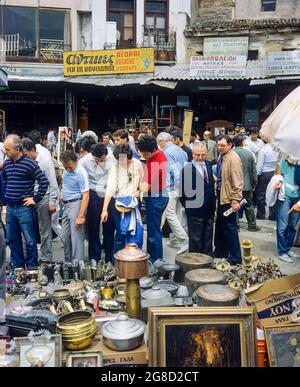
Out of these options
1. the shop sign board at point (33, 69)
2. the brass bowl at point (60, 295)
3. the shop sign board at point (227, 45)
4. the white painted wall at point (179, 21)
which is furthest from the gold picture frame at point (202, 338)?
the white painted wall at point (179, 21)

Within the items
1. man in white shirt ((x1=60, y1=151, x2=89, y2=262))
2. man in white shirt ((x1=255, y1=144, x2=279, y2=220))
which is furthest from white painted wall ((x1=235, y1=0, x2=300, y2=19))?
man in white shirt ((x1=60, y1=151, x2=89, y2=262))

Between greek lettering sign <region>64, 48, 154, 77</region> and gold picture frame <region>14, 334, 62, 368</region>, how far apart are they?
1296cm

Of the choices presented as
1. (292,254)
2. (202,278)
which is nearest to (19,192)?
(202,278)

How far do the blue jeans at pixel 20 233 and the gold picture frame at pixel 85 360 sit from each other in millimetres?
2465

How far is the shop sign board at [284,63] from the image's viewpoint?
552 inches

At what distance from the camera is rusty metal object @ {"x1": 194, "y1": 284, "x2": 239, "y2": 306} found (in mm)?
3759

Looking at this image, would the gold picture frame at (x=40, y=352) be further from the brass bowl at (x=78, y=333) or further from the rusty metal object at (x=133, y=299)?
the rusty metal object at (x=133, y=299)

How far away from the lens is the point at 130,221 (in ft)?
17.2

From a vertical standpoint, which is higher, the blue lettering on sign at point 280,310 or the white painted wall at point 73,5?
the white painted wall at point 73,5

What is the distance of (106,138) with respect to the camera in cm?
865

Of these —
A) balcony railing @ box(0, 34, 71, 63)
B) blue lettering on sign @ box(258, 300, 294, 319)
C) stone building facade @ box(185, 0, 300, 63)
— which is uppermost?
stone building facade @ box(185, 0, 300, 63)

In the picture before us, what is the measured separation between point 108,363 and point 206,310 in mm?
885

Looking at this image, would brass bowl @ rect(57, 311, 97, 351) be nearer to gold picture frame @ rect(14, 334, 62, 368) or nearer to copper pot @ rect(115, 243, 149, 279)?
gold picture frame @ rect(14, 334, 62, 368)
